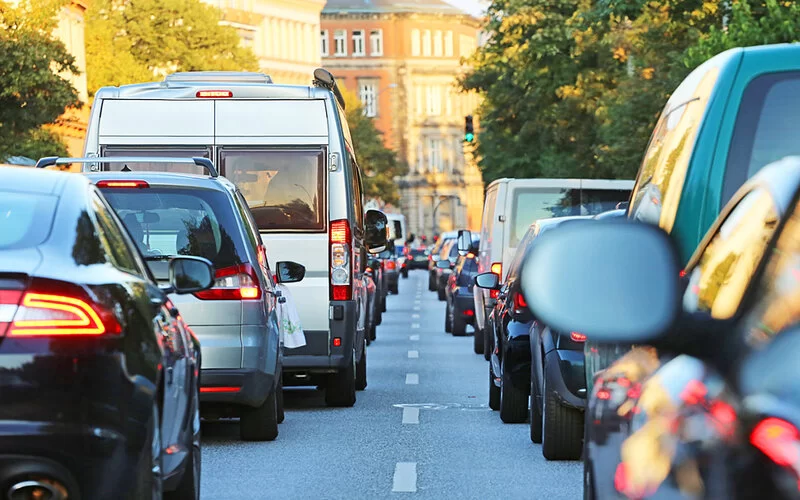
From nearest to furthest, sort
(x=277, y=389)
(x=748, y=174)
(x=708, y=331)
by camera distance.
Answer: (x=708, y=331)
(x=748, y=174)
(x=277, y=389)

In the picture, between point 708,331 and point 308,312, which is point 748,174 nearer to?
point 708,331

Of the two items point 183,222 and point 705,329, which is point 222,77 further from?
point 705,329

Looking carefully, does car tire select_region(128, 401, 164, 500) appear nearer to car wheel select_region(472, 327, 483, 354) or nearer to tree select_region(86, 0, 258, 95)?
car wheel select_region(472, 327, 483, 354)

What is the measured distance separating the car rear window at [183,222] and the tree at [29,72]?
22284 mm

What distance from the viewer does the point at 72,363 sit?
5.65 m

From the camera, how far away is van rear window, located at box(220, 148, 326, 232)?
1541 centimetres

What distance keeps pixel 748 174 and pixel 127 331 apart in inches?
74.0

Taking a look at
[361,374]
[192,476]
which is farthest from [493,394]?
[192,476]

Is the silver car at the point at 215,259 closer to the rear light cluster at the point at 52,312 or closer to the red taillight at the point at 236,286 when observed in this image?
the red taillight at the point at 236,286

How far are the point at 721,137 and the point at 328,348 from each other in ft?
33.0

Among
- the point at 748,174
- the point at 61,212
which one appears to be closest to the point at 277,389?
the point at 61,212

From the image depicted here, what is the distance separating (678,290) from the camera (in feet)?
12.7

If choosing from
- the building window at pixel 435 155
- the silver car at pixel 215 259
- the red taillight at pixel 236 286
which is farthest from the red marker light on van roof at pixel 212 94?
the building window at pixel 435 155

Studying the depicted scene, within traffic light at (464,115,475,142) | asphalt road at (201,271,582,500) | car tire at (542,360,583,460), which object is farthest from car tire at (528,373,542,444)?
traffic light at (464,115,475,142)
